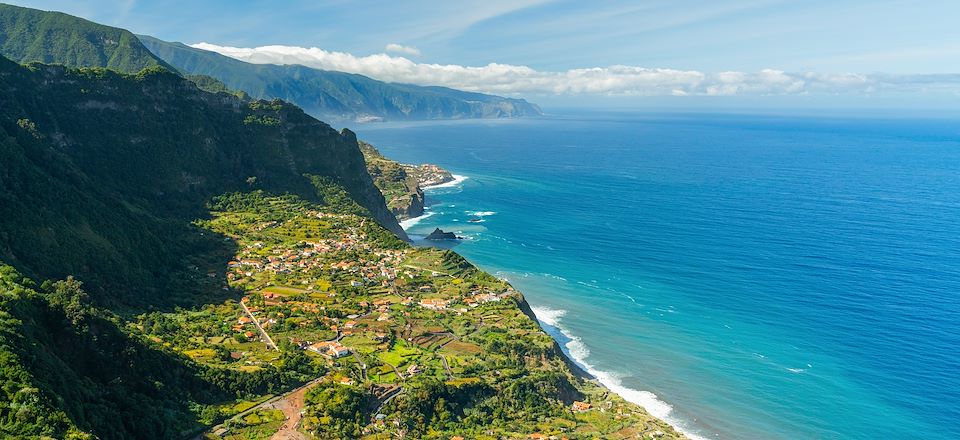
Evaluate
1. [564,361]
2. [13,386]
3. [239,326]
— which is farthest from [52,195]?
[564,361]

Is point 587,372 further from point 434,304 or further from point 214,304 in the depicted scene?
point 214,304

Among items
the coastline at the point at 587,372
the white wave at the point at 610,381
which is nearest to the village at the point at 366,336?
the coastline at the point at 587,372

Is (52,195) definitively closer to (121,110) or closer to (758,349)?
(121,110)

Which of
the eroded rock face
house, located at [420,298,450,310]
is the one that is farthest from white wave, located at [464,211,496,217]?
house, located at [420,298,450,310]

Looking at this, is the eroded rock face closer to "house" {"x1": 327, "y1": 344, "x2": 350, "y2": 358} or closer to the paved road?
the paved road

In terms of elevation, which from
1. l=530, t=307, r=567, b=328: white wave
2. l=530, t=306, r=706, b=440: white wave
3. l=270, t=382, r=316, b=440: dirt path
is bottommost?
l=530, t=306, r=706, b=440: white wave

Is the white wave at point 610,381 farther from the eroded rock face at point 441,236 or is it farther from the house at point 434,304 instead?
the eroded rock face at point 441,236
